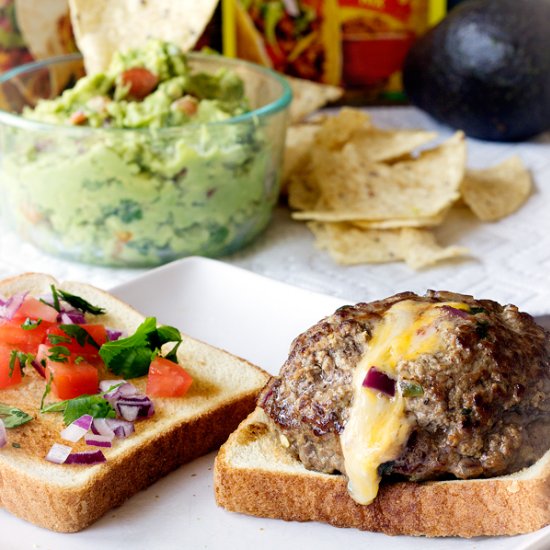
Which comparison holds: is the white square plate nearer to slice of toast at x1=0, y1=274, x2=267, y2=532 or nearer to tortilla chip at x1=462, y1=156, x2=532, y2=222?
slice of toast at x1=0, y1=274, x2=267, y2=532


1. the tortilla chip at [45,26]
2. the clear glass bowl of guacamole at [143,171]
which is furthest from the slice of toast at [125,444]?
the tortilla chip at [45,26]

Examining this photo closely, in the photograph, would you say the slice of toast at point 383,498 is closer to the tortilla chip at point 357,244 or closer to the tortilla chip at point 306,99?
the tortilla chip at point 357,244

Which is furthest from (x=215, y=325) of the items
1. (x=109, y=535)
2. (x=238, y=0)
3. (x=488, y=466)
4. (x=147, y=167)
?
(x=238, y=0)

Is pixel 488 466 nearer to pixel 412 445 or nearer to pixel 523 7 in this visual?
pixel 412 445

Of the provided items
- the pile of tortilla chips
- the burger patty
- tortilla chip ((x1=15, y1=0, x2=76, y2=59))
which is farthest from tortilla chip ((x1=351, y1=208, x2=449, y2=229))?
tortilla chip ((x1=15, y1=0, x2=76, y2=59))

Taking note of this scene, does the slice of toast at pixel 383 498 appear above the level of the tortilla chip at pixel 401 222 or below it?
above

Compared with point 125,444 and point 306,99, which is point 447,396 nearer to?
point 125,444

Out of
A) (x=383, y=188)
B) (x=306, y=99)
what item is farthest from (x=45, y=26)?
(x=383, y=188)

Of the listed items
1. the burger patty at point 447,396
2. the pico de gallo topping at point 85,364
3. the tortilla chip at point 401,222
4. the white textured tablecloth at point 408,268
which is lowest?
the white textured tablecloth at point 408,268
